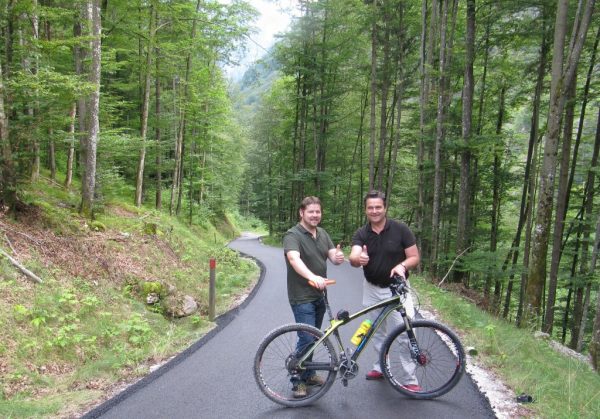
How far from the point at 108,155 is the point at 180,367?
9001mm

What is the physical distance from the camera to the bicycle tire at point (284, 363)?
3.97m

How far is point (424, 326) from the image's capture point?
401 cm

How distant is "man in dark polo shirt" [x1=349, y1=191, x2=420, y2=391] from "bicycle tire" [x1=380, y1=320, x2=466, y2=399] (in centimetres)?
7

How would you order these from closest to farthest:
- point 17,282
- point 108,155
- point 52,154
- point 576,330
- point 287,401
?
point 287,401 → point 17,282 → point 108,155 → point 52,154 → point 576,330

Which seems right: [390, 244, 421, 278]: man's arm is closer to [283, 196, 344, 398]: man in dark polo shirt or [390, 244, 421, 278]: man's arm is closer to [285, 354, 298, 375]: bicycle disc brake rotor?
[283, 196, 344, 398]: man in dark polo shirt

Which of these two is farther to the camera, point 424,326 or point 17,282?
point 17,282

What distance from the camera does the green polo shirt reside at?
13.3 feet

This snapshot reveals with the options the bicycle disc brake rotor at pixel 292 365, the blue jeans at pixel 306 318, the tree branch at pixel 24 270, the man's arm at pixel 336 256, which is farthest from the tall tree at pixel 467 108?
the tree branch at pixel 24 270

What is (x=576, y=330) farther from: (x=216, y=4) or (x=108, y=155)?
(x=216, y=4)

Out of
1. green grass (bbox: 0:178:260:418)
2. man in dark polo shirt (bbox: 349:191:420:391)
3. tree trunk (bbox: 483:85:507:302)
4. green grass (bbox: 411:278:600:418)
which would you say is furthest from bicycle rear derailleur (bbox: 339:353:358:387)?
tree trunk (bbox: 483:85:507:302)

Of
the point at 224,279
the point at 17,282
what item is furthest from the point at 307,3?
the point at 17,282

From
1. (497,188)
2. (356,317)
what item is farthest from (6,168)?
(497,188)

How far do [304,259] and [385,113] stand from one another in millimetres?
17028

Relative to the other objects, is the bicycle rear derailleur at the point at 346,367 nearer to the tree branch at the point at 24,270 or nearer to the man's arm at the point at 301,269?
the man's arm at the point at 301,269
